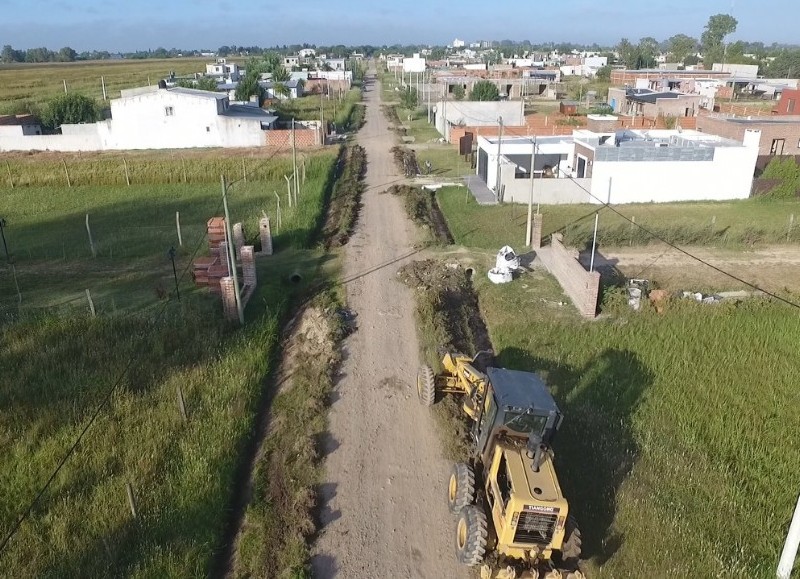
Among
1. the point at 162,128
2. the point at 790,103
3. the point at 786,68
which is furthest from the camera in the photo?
the point at 786,68

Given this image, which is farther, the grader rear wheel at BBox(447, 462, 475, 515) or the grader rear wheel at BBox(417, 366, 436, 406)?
the grader rear wheel at BBox(417, 366, 436, 406)

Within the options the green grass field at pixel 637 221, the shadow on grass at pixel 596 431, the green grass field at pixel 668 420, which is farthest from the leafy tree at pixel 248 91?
the shadow on grass at pixel 596 431

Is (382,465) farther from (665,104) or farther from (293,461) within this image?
(665,104)

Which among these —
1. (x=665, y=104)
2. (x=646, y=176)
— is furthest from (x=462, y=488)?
(x=665, y=104)

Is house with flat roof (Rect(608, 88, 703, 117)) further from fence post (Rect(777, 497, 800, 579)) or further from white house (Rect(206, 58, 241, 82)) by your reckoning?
white house (Rect(206, 58, 241, 82))

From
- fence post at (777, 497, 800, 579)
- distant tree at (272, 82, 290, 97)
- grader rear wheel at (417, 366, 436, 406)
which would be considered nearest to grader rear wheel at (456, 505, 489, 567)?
grader rear wheel at (417, 366, 436, 406)

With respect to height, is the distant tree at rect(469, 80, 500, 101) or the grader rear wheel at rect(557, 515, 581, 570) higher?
the distant tree at rect(469, 80, 500, 101)

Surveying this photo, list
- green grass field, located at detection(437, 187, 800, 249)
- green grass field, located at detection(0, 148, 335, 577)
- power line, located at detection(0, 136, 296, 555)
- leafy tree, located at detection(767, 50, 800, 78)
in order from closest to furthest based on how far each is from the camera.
Answer: power line, located at detection(0, 136, 296, 555), green grass field, located at detection(0, 148, 335, 577), green grass field, located at detection(437, 187, 800, 249), leafy tree, located at detection(767, 50, 800, 78)
